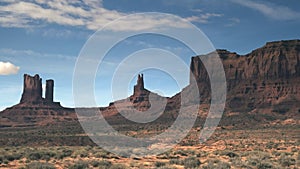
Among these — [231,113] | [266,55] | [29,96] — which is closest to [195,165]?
[231,113]

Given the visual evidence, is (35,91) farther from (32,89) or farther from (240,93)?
(240,93)

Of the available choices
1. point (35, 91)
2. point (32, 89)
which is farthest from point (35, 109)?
point (32, 89)

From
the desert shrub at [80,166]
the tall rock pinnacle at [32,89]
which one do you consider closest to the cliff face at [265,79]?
the tall rock pinnacle at [32,89]

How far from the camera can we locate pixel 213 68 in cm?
13638

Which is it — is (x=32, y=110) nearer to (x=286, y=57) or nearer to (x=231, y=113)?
(x=231, y=113)

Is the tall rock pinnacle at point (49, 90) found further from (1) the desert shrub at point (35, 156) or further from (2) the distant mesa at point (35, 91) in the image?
(1) the desert shrub at point (35, 156)

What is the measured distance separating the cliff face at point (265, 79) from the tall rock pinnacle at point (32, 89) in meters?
66.6

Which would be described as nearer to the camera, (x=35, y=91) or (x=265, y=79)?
(x=265, y=79)

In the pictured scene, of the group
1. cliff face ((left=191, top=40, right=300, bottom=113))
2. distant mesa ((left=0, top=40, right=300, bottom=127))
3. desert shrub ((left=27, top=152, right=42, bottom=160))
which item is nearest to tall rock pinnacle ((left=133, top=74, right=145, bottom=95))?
distant mesa ((left=0, top=40, right=300, bottom=127))

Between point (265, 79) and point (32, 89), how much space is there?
9295 centimetres

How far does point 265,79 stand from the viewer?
A: 120m

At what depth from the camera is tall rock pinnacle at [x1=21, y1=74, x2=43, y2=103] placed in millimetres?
145125

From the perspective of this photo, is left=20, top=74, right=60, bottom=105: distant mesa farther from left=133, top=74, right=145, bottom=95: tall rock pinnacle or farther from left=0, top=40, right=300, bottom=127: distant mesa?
left=133, top=74, right=145, bottom=95: tall rock pinnacle

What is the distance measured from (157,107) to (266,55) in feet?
142
